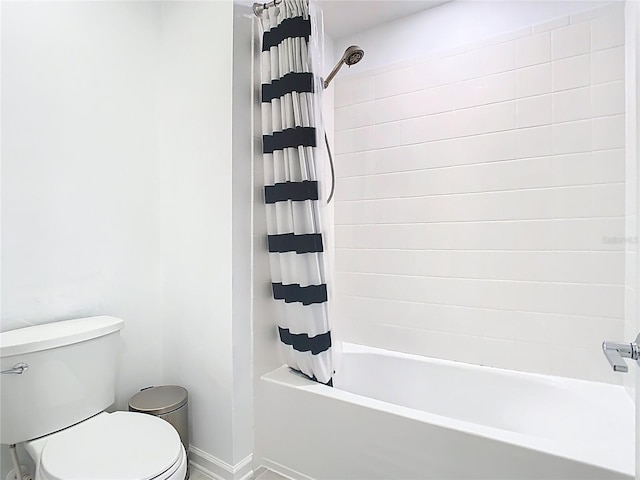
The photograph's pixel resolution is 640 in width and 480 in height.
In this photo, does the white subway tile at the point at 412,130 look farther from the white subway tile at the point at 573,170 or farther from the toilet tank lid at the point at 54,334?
the toilet tank lid at the point at 54,334

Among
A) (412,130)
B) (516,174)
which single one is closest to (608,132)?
(516,174)

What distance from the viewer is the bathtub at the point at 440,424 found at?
120 cm

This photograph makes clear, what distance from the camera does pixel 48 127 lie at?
1.56 meters

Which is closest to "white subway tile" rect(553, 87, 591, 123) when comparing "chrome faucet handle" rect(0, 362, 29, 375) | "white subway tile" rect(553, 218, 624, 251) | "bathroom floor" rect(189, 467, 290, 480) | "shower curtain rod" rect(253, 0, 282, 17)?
"white subway tile" rect(553, 218, 624, 251)

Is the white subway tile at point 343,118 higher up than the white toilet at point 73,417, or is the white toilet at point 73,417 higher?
the white subway tile at point 343,118

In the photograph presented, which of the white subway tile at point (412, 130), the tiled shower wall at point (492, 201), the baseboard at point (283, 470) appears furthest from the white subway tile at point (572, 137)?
the baseboard at point (283, 470)

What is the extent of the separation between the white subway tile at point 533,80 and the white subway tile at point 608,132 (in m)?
0.28

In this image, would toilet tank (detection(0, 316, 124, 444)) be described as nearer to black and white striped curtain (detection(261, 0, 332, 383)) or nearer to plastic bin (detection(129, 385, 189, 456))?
plastic bin (detection(129, 385, 189, 456))

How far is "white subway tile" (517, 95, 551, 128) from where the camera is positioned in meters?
1.80

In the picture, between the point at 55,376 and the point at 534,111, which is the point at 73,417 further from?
the point at 534,111

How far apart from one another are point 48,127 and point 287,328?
1.33 metres

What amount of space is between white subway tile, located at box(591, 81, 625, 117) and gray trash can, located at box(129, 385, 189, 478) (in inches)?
89.8

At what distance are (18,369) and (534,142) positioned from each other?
2.34 m

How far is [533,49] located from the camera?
183 cm
